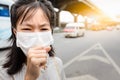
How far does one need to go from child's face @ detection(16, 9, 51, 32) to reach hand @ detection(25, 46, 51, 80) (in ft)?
0.90

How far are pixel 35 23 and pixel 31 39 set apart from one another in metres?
0.11

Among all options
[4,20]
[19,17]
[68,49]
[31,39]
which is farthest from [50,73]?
[68,49]

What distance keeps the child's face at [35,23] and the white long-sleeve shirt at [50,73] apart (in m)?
0.24

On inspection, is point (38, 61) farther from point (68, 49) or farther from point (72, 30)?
point (72, 30)

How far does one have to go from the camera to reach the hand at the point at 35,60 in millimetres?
1744

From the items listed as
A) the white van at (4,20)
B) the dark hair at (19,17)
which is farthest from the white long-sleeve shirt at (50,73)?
the white van at (4,20)

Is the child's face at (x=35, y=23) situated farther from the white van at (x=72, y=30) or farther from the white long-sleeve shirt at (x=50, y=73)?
the white van at (x=72, y=30)

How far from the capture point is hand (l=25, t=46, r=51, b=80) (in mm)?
1744

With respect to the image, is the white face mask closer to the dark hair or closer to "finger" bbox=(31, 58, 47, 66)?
the dark hair

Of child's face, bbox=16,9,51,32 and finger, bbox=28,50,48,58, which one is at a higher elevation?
child's face, bbox=16,9,51,32

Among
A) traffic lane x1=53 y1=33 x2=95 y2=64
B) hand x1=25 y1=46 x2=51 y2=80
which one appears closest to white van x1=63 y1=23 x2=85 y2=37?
traffic lane x1=53 y1=33 x2=95 y2=64

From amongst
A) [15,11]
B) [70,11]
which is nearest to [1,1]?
[15,11]

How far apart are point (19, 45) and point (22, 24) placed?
0.53ft

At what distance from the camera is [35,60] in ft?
5.71
